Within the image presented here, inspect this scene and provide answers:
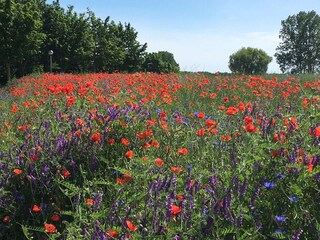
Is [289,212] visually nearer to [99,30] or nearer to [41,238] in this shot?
[41,238]

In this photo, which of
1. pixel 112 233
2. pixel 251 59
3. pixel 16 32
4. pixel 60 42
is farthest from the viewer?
pixel 251 59

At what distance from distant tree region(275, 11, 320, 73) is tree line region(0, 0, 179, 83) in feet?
89.5

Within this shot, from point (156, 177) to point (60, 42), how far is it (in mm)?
35155

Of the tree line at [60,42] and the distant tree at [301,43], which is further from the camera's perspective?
the distant tree at [301,43]

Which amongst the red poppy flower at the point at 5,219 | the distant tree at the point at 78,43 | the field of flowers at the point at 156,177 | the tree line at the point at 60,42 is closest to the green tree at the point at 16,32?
the tree line at the point at 60,42

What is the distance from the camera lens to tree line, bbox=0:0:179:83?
97.2 feet

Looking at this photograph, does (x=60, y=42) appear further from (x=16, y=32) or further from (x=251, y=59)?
(x=251, y=59)

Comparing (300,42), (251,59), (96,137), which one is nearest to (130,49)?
(300,42)

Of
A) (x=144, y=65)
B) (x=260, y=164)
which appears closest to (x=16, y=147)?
(x=260, y=164)

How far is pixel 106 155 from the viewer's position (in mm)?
3787

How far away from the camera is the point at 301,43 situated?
2707 inches

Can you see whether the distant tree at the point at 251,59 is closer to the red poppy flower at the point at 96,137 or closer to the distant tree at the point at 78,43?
the distant tree at the point at 78,43

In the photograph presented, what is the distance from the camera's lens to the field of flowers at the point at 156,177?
7.50ft

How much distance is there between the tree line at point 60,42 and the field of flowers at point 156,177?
86.6 feet
